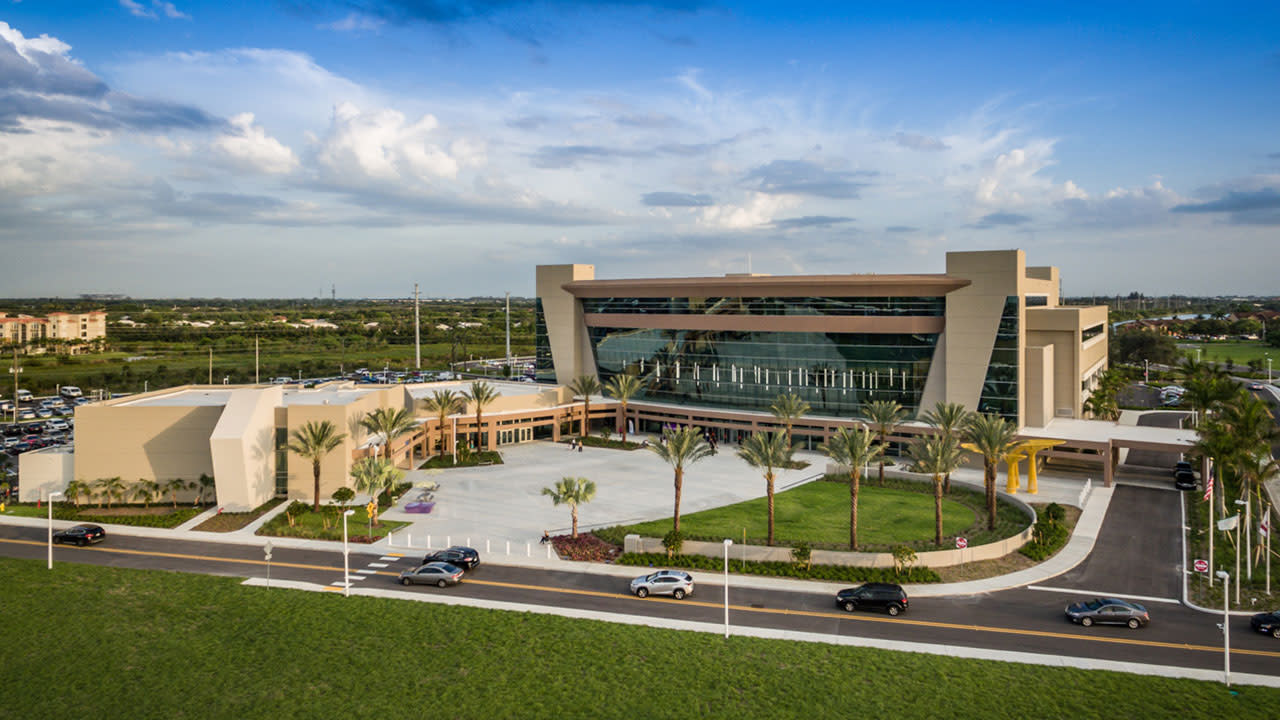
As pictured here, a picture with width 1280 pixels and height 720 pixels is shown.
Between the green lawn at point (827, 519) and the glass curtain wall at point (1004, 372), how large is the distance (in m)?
12.5

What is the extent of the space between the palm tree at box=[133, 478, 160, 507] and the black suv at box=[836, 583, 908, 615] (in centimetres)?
4336

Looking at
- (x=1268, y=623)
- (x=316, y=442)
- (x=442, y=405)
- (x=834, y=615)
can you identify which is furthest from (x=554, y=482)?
(x=1268, y=623)

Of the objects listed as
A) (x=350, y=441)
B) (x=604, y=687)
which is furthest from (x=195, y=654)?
(x=350, y=441)

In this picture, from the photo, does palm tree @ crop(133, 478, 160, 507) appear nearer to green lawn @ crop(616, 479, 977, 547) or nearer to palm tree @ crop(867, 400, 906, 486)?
green lawn @ crop(616, 479, 977, 547)

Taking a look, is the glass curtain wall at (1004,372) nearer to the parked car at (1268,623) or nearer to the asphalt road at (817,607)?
the asphalt road at (817,607)

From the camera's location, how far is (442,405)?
64.7m

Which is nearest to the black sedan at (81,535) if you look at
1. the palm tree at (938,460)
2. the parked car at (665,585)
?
the parked car at (665,585)

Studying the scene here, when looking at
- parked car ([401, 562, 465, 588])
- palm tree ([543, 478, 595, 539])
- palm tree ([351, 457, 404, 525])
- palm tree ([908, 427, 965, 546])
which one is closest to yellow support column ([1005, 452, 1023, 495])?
palm tree ([908, 427, 965, 546])

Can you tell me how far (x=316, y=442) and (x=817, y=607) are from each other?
3251 cm

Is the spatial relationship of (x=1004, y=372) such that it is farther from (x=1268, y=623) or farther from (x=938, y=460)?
(x=1268, y=623)

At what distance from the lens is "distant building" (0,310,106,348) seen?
157 meters

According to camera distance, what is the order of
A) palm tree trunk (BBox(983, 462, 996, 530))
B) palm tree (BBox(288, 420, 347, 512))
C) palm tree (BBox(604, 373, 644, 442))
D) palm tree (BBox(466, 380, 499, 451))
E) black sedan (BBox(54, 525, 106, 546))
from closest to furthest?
black sedan (BBox(54, 525, 106, 546)), palm tree trunk (BBox(983, 462, 996, 530)), palm tree (BBox(288, 420, 347, 512)), palm tree (BBox(466, 380, 499, 451)), palm tree (BBox(604, 373, 644, 442))

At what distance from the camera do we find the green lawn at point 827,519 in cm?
4250

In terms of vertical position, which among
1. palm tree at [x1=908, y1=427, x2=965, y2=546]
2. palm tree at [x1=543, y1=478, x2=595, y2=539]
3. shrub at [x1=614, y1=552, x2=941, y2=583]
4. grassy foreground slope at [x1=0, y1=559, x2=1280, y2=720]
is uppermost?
palm tree at [x1=908, y1=427, x2=965, y2=546]
